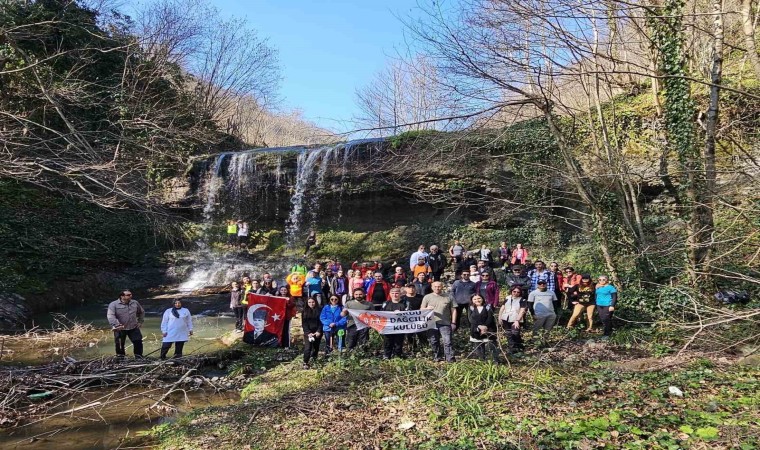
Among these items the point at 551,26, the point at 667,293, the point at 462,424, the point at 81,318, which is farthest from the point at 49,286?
the point at 667,293

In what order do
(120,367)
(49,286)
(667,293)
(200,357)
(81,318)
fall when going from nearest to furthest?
1. (120,367)
2. (200,357)
3. (667,293)
4. (81,318)
5. (49,286)

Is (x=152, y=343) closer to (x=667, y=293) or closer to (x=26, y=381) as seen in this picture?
(x=26, y=381)

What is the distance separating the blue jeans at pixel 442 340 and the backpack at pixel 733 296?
6133 millimetres

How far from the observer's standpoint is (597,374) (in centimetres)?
712

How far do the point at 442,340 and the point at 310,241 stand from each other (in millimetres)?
13341

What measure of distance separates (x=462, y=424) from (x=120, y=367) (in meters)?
6.37

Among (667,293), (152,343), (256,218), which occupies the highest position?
(256,218)

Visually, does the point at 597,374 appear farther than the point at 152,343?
No

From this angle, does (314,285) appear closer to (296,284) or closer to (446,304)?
(296,284)

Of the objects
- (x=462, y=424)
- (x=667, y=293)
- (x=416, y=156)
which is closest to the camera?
(x=462, y=424)

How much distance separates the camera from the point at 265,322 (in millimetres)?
10789

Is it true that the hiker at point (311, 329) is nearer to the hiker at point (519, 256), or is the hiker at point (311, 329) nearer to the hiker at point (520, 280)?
the hiker at point (520, 280)

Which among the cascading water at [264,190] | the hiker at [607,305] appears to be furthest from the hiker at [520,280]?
the cascading water at [264,190]

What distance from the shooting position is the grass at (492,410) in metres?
5.18
